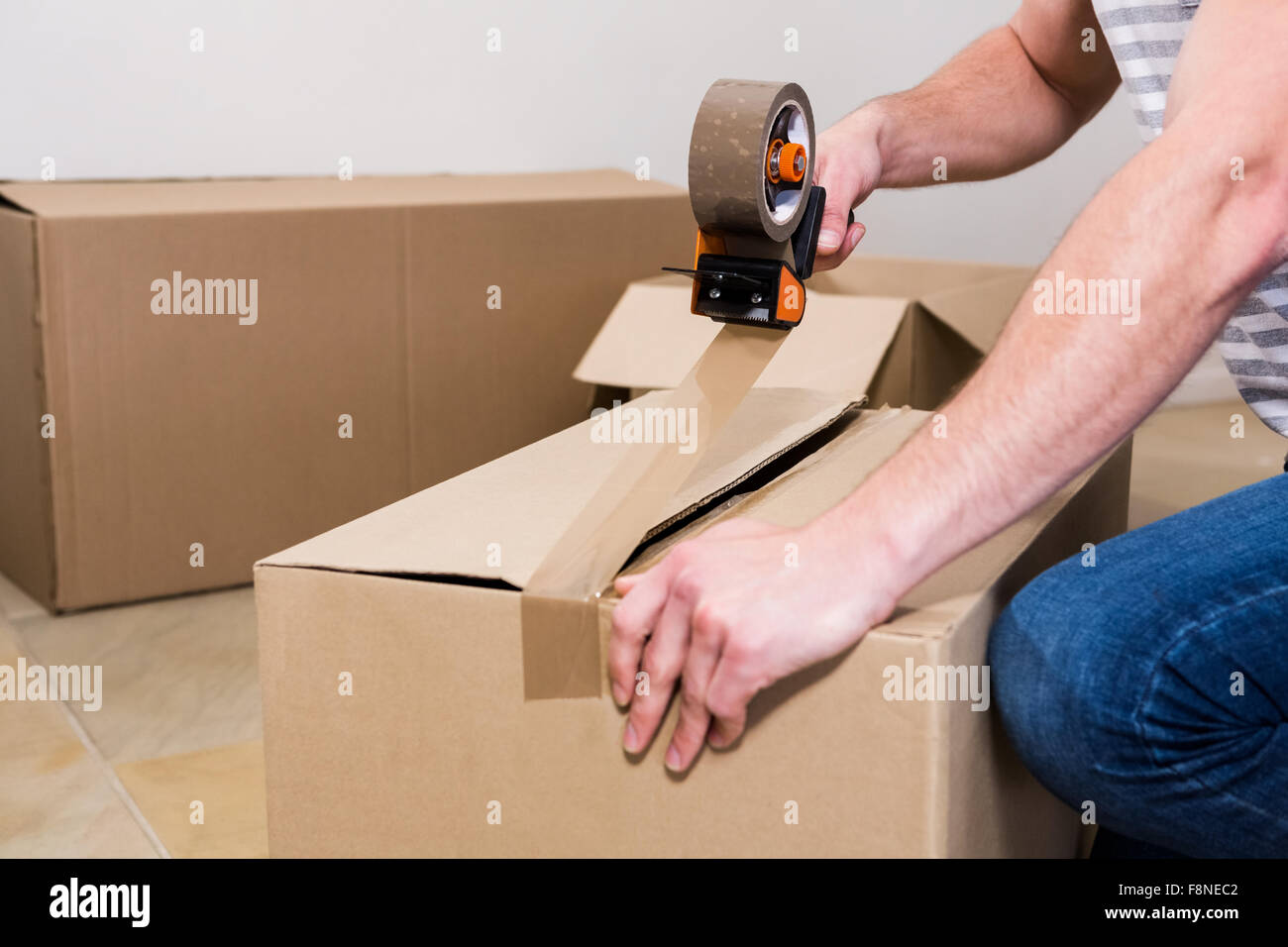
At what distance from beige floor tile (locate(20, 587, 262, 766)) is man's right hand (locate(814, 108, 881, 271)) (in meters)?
0.68

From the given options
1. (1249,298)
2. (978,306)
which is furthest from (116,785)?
(978,306)

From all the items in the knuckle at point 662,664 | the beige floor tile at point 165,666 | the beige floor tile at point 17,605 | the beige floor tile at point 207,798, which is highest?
the knuckle at point 662,664

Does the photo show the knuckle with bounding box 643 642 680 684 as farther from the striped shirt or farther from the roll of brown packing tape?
the striped shirt

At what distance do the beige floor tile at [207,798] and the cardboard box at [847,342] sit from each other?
60cm

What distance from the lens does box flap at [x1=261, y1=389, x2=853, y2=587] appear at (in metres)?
0.63

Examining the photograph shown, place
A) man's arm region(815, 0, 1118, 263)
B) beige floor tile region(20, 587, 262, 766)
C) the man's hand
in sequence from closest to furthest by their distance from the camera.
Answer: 1. the man's hand
2. man's arm region(815, 0, 1118, 263)
3. beige floor tile region(20, 587, 262, 766)

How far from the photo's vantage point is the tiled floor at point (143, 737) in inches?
38.1

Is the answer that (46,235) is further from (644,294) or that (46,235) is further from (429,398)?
(644,294)

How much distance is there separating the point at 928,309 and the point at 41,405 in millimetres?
980

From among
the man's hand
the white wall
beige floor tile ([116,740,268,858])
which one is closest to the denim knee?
the man's hand

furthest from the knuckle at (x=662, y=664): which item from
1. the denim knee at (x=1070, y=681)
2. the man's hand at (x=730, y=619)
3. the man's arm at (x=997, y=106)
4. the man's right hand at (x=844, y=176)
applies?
the man's arm at (x=997, y=106)

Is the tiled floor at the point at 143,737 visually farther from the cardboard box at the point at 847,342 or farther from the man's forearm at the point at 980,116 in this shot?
the man's forearm at the point at 980,116

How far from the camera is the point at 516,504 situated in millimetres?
718
